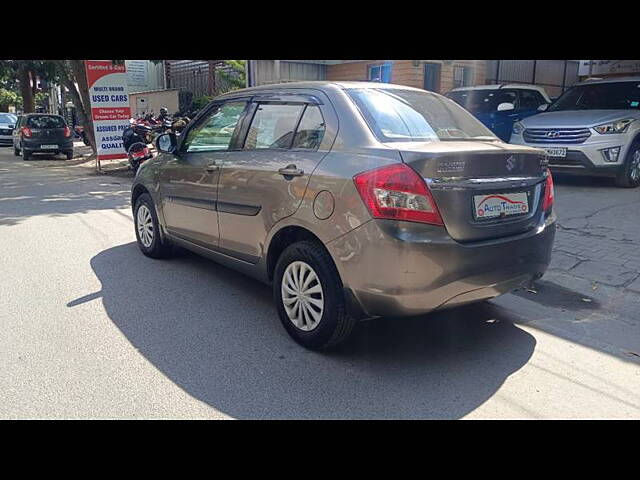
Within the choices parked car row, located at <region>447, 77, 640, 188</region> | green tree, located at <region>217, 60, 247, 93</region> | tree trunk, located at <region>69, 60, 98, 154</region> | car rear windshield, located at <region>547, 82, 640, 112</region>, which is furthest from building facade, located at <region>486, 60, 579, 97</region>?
tree trunk, located at <region>69, 60, 98, 154</region>

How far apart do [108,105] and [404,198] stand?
12584mm

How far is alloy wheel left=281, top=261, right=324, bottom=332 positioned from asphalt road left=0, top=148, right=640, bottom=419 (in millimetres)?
221

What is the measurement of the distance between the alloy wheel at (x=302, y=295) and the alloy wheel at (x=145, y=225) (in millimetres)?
2498

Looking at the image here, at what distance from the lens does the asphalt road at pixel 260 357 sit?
2.86 m

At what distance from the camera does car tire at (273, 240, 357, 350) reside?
3230 millimetres

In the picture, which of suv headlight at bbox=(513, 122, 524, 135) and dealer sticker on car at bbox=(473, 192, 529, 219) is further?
suv headlight at bbox=(513, 122, 524, 135)

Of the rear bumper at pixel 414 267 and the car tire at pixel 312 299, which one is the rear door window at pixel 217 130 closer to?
the car tire at pixel 312 299

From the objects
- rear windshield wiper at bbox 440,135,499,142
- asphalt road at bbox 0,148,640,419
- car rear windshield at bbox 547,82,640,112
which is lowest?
asphalt road at bbox 0,148,640,419

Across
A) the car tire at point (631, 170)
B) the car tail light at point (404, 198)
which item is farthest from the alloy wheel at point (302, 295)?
the car tire at point (631, 170)

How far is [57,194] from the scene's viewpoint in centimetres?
1009

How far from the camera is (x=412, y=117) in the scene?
11.6ft

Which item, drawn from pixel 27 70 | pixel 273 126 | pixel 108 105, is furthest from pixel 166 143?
pixel 27 70

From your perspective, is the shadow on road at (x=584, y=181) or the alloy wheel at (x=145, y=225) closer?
the alloy wheel at (x=145, y=225)

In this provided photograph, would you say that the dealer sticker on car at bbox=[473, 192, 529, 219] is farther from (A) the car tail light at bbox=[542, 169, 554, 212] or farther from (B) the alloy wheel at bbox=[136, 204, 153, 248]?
(B) the alloy wheel at bbox=[136, 204, 153, 248]
